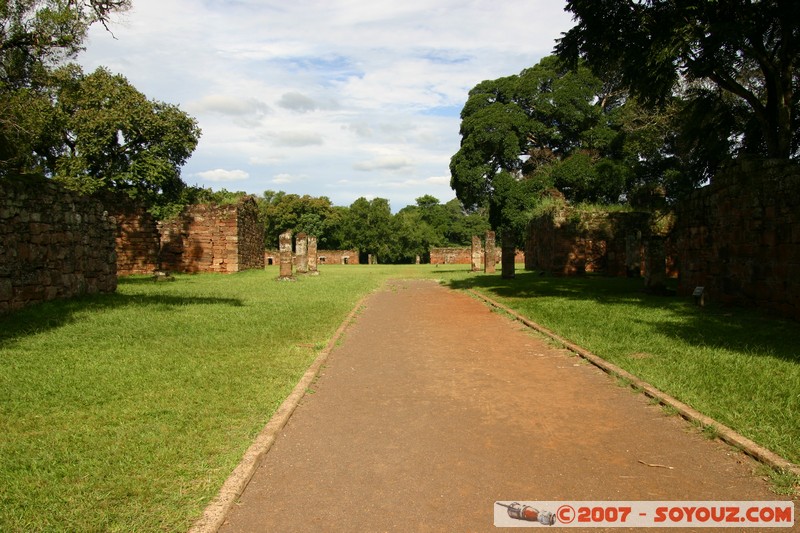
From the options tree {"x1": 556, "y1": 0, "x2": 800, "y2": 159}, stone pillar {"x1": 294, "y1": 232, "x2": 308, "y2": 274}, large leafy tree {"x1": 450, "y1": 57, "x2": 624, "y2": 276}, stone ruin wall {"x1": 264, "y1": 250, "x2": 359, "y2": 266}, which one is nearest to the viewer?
tree {"x1": 556, "y1": 0, "x2": 800, "y2": 159}

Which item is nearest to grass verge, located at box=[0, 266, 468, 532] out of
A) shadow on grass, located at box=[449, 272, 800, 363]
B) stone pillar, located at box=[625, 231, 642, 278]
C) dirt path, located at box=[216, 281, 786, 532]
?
dirt path, located at box=[216, 281, 786, 532]

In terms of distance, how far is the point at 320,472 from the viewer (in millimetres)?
3736

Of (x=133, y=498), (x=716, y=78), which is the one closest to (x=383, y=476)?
(x=133, y=498)

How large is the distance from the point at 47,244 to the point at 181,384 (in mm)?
7850

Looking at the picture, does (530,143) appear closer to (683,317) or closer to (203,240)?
(203,240)

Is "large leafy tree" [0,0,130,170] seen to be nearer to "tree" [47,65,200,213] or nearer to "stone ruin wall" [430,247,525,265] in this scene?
"tree" [47,65,200,213]

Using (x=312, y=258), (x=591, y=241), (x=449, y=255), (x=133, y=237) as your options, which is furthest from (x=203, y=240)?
(x=449, y=255)

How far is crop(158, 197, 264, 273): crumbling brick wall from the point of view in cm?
2762

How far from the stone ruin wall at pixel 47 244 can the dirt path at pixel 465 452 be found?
23.4 ft

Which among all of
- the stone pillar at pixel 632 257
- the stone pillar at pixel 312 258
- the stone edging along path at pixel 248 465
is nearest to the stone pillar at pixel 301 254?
the stone pillar at pixel 312 258

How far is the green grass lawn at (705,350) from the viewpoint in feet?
14.9

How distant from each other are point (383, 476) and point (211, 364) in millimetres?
3672

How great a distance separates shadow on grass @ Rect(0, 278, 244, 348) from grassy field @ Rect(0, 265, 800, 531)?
61 mm

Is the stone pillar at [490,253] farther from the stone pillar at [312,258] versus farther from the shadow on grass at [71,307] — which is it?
the shadow on grass at [71,307]
